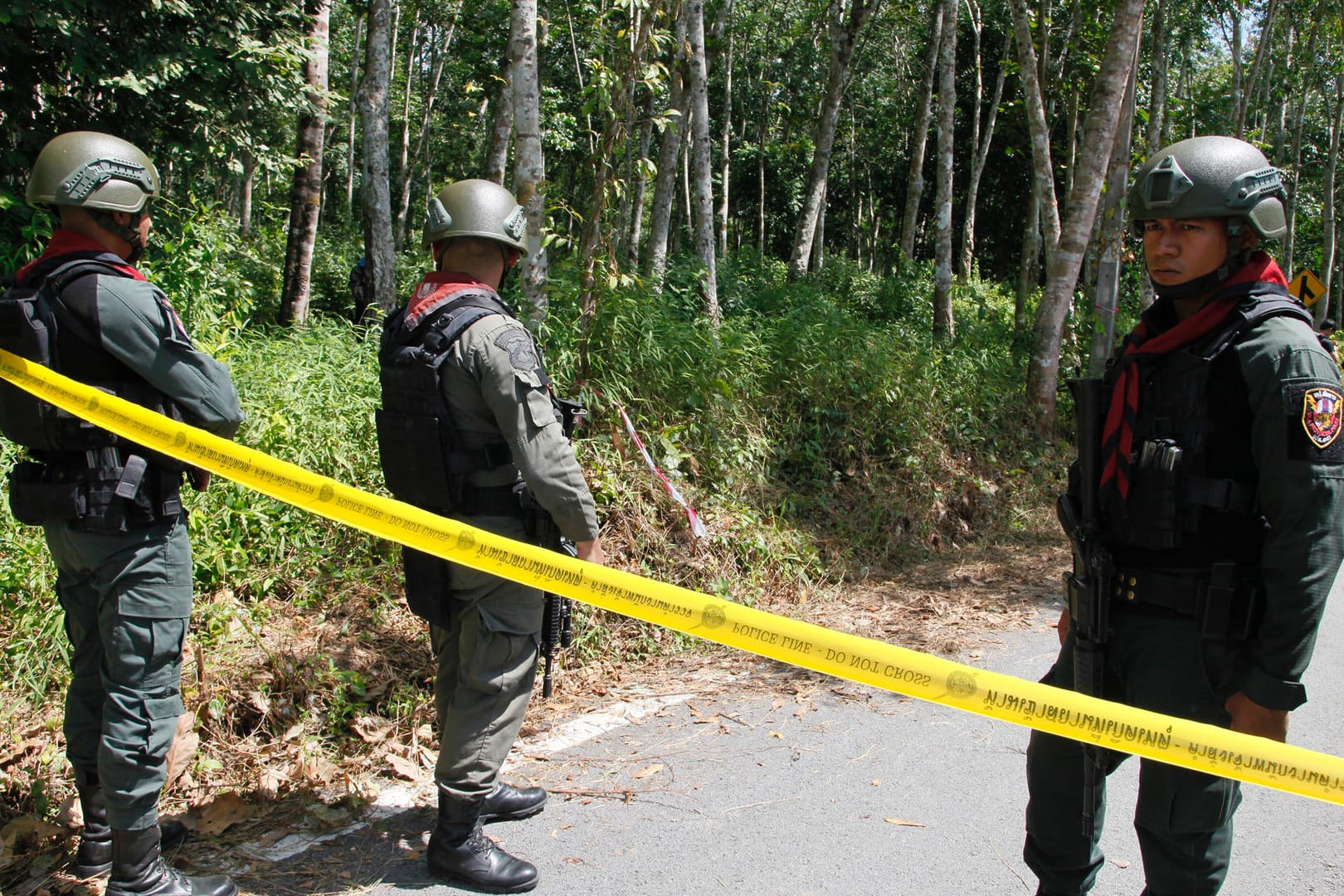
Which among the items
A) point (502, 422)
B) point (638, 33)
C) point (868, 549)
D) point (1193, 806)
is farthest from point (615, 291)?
point (1193, 806)

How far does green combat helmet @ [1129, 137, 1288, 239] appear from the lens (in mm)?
2203

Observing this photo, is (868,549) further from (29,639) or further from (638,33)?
(29,639)

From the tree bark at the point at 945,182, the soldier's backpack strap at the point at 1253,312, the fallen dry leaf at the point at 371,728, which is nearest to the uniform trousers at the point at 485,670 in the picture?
the fallen dry leaf at the point at 371,728

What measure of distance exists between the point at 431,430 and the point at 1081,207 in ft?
26.3

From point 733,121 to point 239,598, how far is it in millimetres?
31331

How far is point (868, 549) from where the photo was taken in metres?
6.94

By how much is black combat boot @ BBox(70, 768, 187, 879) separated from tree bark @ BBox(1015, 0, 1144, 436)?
8834 mm

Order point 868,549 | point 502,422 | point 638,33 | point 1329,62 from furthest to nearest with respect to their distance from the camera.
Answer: point 1329,62, point 868,549, point 638,33, point 502,422

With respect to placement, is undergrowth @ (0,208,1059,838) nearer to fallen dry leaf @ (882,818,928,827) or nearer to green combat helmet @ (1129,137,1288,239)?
fallen dry leaf @ (882,818,928,827)

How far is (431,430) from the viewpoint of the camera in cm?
293

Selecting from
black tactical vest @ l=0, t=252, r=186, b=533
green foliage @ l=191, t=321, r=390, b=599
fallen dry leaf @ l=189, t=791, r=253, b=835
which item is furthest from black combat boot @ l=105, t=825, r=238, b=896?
green foliage @ l=191, t=321, r=390, b=599

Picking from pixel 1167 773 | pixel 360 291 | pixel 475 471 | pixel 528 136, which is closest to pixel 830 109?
pixel 360 291

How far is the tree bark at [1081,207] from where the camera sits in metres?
8.62

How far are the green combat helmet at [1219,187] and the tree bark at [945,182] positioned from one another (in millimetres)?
10815
